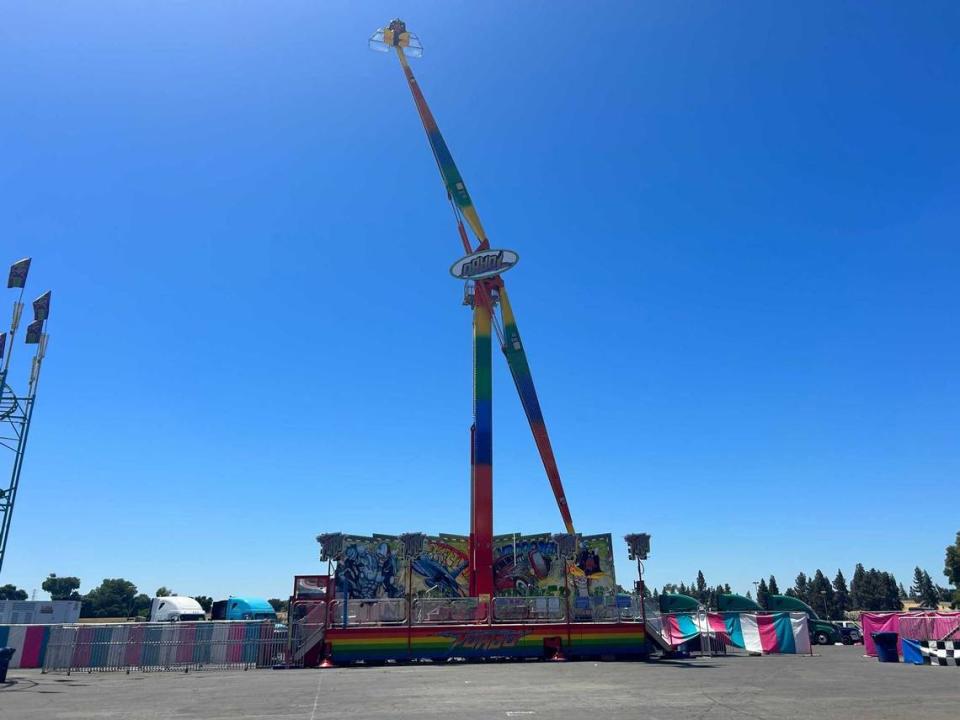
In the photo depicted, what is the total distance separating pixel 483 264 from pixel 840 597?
10774 cm

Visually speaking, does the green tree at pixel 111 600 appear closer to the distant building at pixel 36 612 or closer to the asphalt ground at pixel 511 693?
the distant building at pixel 36 612

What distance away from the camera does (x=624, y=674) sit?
21000mm

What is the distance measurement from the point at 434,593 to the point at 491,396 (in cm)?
1381

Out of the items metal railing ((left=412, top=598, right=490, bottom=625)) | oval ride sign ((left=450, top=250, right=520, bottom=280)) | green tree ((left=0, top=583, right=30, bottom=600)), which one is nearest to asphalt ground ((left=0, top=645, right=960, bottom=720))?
metal railing ((left=412, top=598, right=490, bottom=625))

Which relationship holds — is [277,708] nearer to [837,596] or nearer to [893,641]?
[893,641]

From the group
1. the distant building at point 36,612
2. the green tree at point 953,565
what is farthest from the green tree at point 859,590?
the distant building at point 36,612

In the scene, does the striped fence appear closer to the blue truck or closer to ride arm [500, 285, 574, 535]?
the blue truck

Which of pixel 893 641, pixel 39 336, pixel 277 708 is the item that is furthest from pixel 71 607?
pixel 893 641

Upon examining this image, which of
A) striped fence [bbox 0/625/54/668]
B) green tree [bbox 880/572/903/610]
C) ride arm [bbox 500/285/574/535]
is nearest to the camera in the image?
striped fence [bbox 0/625/54/668]

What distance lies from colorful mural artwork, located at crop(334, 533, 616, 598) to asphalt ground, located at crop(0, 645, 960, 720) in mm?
16802

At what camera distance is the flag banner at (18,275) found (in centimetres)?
3366

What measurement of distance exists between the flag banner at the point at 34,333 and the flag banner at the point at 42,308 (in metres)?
0.33

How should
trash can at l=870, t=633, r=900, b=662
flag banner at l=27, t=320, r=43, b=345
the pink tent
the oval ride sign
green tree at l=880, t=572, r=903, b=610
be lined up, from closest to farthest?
1. the pink tent
2. trash can at l=870, t=633, r=900, b=662
3. flag banner at l=27, t=320, r=43, b=345
4. the oval ride sign
5. green tree at l=880, t=572, r=903, b=610

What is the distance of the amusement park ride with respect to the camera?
27.5m
